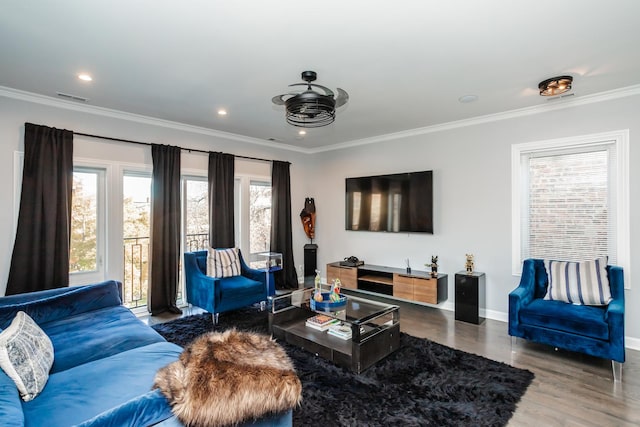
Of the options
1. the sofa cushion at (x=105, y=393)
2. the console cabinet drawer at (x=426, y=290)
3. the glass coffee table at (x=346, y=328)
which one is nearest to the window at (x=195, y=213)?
the glass coffee table at (x=346, y=328)

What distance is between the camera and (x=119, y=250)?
Answer: 422 centimetres

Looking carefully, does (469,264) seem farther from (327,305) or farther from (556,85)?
(556,85)

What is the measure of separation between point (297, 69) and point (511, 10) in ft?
5.38

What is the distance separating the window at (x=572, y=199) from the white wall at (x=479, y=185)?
0.29 feet

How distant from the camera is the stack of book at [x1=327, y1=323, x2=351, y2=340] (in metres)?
3.25

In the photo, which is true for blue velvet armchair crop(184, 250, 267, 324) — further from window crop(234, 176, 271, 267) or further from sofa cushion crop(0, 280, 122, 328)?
A: sofa cushion crop(0, 280, 122, 328)

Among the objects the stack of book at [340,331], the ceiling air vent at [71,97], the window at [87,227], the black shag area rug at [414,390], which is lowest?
the black shag area rug at [414,390]

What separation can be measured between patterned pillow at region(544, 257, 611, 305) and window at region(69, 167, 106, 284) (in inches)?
205

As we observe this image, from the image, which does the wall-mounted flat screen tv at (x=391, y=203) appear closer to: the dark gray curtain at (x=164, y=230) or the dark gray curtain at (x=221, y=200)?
the dark gray curtain at (x=221, y=200)

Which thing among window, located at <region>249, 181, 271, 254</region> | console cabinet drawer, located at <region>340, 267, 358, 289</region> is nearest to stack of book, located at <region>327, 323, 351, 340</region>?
console cabinet drawer, located at <region>340, 267, 358, 289</region>

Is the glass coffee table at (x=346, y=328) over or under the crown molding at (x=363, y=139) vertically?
under

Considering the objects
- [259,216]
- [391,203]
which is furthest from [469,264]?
[259,216]

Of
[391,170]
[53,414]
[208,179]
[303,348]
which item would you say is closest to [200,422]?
[53,414]

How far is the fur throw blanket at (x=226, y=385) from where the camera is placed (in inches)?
46.5
